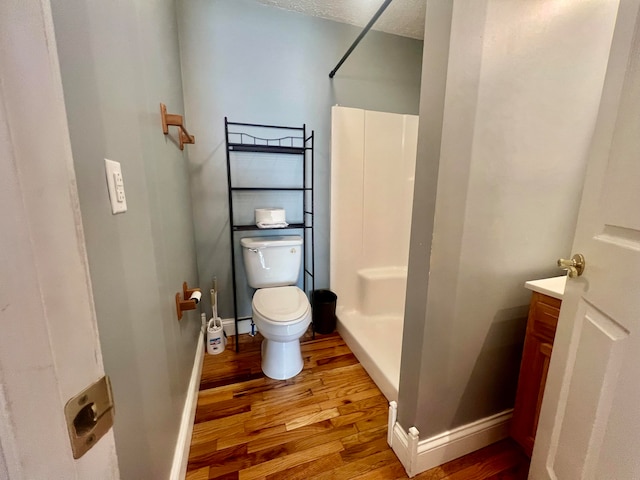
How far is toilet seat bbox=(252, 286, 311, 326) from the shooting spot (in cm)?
156

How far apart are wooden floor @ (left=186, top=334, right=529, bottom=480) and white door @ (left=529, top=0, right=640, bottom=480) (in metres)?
0.53

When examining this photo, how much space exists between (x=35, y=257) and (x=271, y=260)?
5.58 feet

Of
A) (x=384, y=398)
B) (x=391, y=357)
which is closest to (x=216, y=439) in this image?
(x=384, y=398)

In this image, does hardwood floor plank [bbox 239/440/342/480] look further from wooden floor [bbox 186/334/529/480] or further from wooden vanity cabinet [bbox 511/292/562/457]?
wooden vanity cabinet [bbox 511/292/562/457]

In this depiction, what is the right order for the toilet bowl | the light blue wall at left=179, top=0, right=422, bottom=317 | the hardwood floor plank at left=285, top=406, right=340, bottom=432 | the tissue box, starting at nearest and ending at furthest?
the hardwood floor plank at left=285, top=406, right=340, bottom=432 < the toilet bowl < the light blue wall at left=179, top=0, right=422, bottom=317 < the tissue box

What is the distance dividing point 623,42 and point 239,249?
208 centimetres

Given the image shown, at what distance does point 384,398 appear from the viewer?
1.54m

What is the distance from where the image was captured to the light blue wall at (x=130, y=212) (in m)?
0.52

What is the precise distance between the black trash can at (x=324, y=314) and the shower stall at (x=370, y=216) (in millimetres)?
80

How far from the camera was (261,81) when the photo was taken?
1925mm

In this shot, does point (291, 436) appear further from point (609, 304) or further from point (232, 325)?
point (609, 304)

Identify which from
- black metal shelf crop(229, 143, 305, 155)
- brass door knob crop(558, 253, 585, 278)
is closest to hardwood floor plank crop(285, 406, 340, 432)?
brass door knob crop(558, 253, 585, 278)

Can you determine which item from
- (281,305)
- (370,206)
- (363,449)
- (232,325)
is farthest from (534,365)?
(232,325)

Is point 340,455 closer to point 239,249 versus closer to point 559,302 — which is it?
point 559,302
